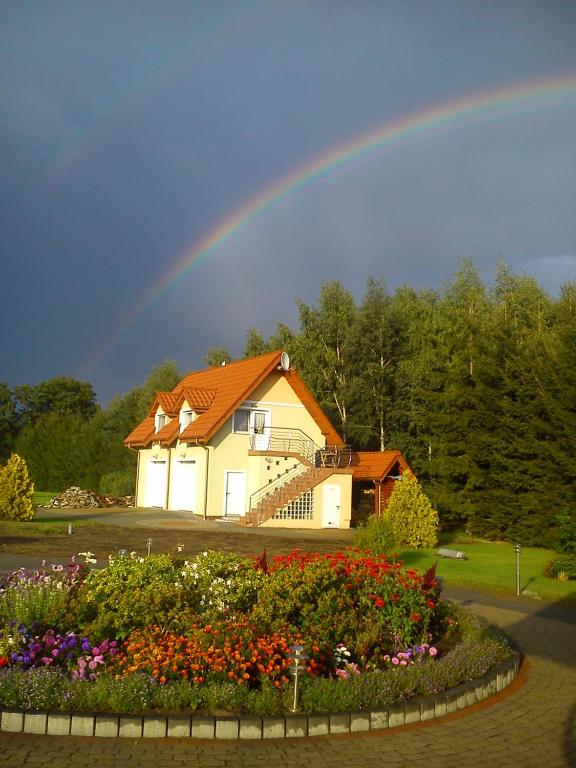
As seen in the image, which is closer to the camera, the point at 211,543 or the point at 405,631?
the point at 405,631

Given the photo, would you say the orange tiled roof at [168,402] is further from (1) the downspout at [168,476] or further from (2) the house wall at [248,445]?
(2) the house wall at [248,445]

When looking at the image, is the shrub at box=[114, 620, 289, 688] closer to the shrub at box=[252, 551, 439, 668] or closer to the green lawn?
the shrub at box=[252, 551, 439, 668]

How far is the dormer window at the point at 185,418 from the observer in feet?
117

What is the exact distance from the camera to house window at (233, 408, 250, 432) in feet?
112

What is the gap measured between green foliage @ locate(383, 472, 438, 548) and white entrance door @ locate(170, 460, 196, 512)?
13.5m

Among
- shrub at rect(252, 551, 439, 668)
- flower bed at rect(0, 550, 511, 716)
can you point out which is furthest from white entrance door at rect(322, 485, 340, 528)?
shrub at rect(252, 551, 439, 668)

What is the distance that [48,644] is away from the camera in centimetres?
707

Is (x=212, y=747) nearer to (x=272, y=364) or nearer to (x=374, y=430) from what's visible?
(x=272, y=364)

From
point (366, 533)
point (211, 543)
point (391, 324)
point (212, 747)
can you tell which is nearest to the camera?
point (212, 747)

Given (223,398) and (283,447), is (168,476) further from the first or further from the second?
(283,447)

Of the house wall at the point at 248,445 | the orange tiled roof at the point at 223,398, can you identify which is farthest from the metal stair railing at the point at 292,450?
the orange tiled roof at the point at 223,398

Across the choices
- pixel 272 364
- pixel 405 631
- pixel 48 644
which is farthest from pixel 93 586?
pixel 272 364

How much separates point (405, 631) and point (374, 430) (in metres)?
35.7

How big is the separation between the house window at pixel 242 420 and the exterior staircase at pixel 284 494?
3280 mm
